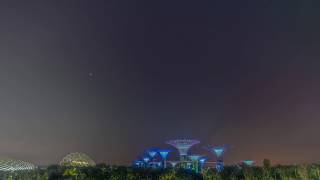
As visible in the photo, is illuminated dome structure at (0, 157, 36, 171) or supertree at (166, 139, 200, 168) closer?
illuminated dome structure at (0, 157, 36, 171)

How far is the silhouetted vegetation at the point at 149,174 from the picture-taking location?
34.1 m

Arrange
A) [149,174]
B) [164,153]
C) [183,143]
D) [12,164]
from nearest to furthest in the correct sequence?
[149,174] → [12,164] → [183,143] → [164,153]

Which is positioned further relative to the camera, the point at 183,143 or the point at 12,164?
the point at 183,143

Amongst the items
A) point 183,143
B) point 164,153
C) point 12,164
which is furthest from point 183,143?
point 12,164

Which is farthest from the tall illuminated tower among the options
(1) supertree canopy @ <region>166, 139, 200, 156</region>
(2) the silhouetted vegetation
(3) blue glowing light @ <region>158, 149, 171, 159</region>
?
(2) the silhouetted vegetation

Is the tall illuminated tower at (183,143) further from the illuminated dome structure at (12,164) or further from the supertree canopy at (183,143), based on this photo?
the illuminated dome structure at (12,164)

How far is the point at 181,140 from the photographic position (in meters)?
120

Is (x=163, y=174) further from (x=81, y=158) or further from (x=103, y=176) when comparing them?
(x=81, y=158)

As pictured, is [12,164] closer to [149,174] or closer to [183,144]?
[149,174]

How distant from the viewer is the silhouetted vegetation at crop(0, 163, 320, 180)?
112 ft

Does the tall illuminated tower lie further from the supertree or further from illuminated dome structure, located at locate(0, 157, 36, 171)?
illuminated dome structure, located at locate(0, 157, 36, 171)

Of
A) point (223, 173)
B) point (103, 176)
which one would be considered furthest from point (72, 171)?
Answer: point (223, 173)

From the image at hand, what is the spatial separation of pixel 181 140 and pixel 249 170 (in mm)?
76117

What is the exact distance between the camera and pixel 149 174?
4044 cm
